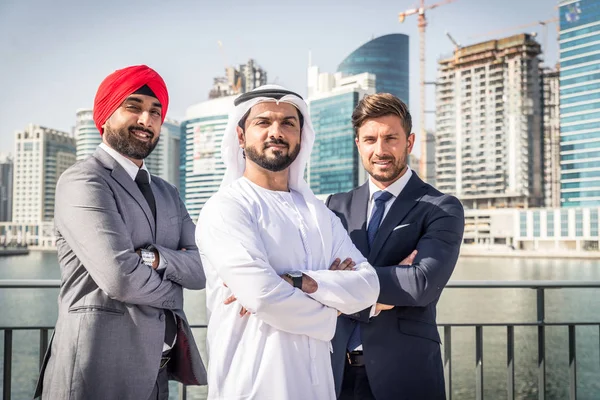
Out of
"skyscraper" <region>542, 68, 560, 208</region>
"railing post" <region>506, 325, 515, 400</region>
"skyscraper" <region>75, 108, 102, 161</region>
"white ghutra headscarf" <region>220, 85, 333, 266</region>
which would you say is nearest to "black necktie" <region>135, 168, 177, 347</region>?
"white ghutra headscarf" <region>220, 85, 333, 266</region>

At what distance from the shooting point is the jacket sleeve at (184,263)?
6.53ft

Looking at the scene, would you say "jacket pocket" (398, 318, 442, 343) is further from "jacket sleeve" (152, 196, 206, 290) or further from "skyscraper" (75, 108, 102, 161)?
→ "skyscraper" (75, 108, 102, 161)

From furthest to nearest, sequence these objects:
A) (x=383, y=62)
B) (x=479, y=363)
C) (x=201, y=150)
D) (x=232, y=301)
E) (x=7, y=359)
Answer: (x=383, y=62), (x=201, y=150), (x=479, y=363), (x=7, y=359), (x=232, y=301)

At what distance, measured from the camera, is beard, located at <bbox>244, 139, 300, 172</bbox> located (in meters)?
1.74

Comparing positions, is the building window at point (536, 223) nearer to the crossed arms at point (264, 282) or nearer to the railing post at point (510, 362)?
the railing post at point (510, 362)

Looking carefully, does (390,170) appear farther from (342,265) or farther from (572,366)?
(572,366)

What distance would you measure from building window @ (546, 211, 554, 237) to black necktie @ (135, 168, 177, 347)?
231ft

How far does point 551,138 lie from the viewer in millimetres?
86312

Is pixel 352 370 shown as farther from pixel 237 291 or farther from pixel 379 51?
pixel 379 51

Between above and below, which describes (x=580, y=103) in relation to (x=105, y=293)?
above

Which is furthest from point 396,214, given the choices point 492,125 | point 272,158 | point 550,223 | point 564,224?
point 492,125

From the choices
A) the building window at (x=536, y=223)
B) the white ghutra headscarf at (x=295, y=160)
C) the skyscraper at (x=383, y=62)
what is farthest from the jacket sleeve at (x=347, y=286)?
the skyscraper at (x=383, y=62)

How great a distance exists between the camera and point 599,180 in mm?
73250

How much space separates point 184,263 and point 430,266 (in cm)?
92
